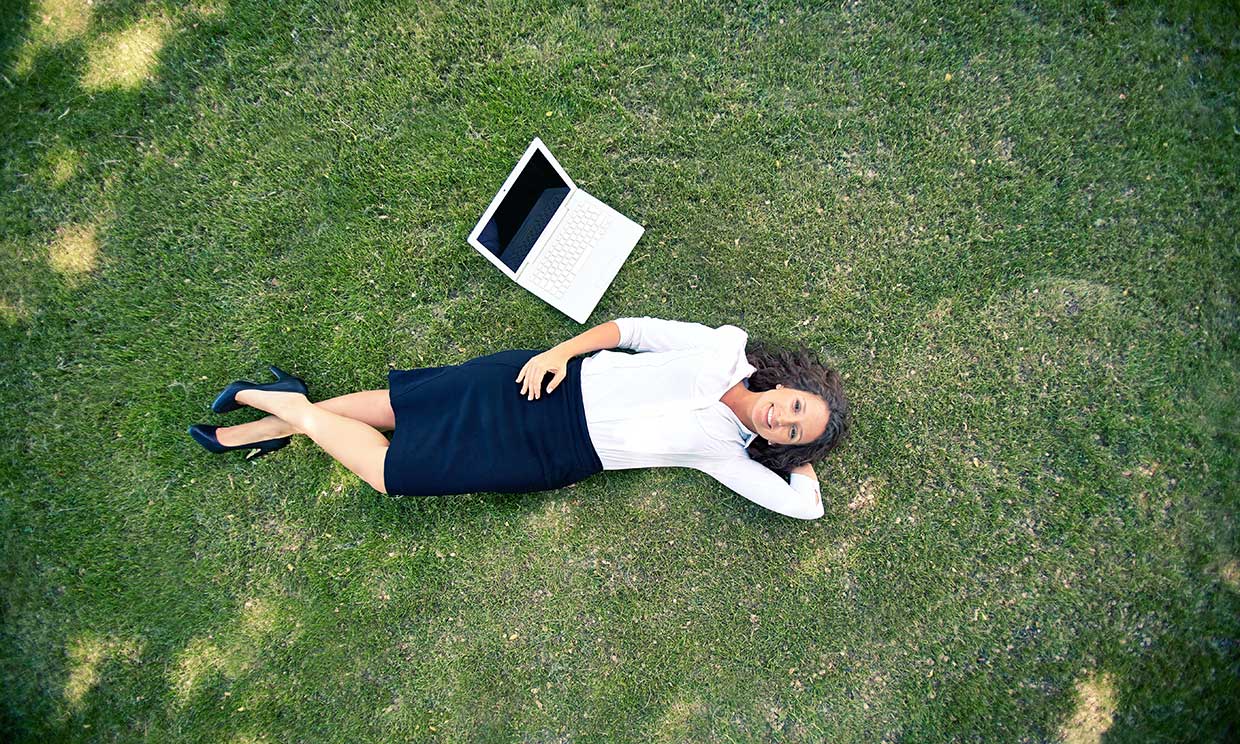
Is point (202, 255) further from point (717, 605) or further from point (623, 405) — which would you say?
point (717, 605)

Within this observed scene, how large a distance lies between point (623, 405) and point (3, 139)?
13.0 feet

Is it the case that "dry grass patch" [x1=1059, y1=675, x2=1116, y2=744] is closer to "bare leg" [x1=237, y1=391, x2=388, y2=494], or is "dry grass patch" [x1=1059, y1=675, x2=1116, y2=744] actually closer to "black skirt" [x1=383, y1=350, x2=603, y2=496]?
"black skirt" [x1=383, y1=350, x2=603, y2=496]

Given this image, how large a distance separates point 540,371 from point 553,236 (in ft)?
3.18

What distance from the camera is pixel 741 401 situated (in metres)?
3.13

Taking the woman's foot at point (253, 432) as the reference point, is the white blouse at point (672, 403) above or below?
above

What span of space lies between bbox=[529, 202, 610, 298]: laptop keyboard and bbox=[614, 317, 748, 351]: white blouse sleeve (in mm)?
579

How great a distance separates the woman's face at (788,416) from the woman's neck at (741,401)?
9cm

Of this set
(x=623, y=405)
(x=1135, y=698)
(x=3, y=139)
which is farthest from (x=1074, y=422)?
(x=3, y=139)

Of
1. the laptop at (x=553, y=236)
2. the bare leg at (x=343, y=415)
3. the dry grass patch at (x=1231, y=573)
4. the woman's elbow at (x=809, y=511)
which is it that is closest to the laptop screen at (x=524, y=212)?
the laptop at (x=553, y=236)

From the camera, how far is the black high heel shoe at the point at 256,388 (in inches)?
137

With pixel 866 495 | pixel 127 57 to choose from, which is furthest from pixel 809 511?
pixel 127 57

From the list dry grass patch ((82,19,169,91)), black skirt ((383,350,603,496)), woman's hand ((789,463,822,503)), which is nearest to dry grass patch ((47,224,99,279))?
dry grass patch ((82,19,169,91))

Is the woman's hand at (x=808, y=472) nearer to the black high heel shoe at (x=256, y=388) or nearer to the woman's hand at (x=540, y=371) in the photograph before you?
the woman's hand at (x=540, y=371)

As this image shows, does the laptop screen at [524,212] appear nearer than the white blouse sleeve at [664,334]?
No
